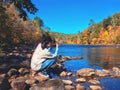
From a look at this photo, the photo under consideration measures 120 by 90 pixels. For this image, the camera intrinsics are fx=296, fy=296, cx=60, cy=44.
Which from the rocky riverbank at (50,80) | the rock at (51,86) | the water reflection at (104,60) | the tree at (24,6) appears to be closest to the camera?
the rock at (51,86)

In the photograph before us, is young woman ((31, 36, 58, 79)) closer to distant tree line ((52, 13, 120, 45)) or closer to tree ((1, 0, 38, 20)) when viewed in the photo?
tree ((1, 0, 38, 20))

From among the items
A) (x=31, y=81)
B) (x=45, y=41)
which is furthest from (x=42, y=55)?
(x=31, y=81)

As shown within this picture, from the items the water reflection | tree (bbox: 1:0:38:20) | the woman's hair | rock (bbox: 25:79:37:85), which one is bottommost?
rock (bbox: 25:79:37:85)

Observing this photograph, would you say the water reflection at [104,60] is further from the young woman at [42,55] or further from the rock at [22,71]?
the young woman at [42,55]

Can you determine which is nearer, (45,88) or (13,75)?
(45,88)

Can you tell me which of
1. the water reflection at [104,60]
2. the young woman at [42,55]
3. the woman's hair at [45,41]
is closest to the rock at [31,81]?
the young woman at [42,55]

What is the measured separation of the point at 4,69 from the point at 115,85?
8059 millimetres

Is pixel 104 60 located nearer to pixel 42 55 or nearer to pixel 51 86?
pixel 42 55

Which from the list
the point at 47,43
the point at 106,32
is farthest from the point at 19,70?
the point at 106,32

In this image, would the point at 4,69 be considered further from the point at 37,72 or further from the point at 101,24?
the point at 101,24

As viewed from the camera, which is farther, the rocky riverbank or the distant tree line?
the distant tree line

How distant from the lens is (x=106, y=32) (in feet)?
506

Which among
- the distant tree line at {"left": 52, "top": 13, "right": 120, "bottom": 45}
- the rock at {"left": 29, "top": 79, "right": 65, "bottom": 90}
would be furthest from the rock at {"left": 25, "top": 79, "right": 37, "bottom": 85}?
the distant tree line at {"left": 52, "top": 13, "right": 120, "bottom": 45}

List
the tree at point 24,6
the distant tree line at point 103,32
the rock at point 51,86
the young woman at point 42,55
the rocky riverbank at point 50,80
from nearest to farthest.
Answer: the rock at point 51,86
the rocky riverbank at point 50,80
the young woman at point 42,55
the tree at point 24,6
the distant tree line at point 103,32
